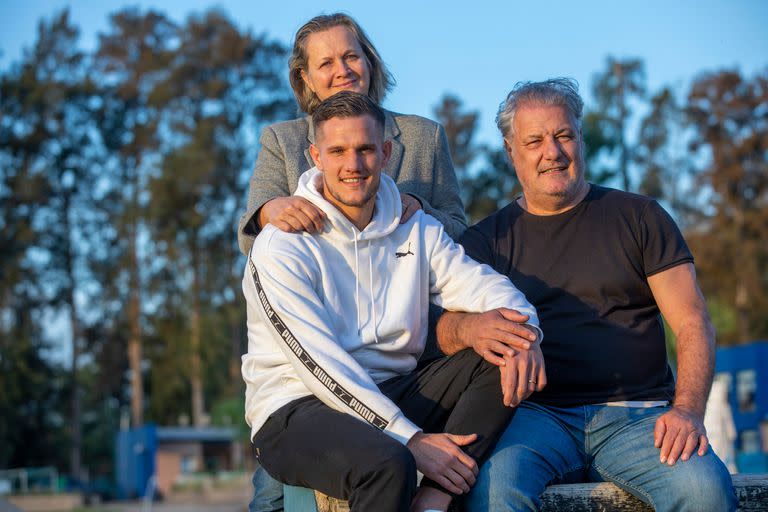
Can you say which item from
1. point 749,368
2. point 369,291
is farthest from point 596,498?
point 749,368

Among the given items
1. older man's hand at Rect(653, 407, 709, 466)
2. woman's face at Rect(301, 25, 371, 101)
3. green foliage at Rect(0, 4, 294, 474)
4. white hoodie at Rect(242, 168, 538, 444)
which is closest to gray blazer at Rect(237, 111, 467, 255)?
woman's face at Rect(301, 25, 371, 101)

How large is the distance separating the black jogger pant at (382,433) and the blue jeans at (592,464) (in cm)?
11

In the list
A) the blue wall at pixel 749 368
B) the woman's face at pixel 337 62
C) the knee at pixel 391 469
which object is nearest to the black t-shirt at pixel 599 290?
the knee at pixel 391 469

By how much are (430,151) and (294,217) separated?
3.77 ft

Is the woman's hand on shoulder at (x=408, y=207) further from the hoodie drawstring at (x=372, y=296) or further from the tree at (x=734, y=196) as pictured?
the tree at (x=734, y=196)

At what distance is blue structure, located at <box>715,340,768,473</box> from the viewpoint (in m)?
16.8

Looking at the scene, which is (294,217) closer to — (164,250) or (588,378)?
(588,378)

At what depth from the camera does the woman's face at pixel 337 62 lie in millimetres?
3943

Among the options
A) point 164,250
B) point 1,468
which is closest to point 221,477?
point 164,250

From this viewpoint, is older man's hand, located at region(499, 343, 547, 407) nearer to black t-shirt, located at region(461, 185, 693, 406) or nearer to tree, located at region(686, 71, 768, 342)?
black t-shirt, located at region(461, 185, 693, 406)

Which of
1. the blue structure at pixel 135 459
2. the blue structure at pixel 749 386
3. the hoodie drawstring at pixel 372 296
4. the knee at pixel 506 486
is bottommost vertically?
the blue structure at pixel 135 459

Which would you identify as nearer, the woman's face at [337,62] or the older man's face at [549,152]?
the older man's face at [549,152]

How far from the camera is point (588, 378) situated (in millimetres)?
3291

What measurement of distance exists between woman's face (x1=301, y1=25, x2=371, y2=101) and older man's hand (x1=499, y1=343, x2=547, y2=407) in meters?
1.59
